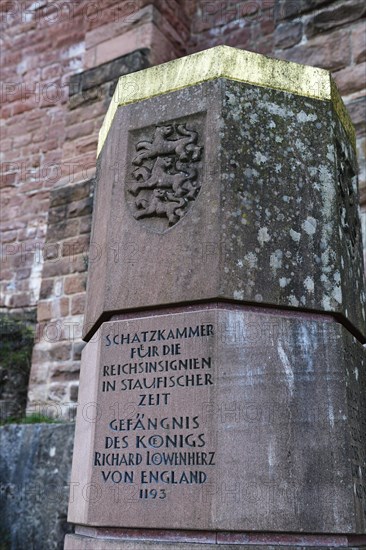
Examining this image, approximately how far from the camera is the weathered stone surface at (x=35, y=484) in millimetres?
4020

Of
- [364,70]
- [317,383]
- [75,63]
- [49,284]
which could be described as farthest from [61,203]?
[317,383]

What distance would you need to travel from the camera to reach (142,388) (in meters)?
2.26

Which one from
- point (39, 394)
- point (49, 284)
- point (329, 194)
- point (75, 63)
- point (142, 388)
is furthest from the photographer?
point (75, 63)

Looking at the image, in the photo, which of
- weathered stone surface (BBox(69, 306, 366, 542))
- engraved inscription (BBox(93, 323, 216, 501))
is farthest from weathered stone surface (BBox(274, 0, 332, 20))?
engraved inscription (BBox(93, 323, 216, 501))

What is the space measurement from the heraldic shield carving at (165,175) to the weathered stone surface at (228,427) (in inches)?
16.5

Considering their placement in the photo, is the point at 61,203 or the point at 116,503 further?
the point at 61,203

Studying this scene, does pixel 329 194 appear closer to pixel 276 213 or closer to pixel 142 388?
pixel 276 213

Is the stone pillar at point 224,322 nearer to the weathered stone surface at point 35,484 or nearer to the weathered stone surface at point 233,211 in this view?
the weathered stone surface at point 233,211

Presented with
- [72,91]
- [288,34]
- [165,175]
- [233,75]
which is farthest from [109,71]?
[165,175]

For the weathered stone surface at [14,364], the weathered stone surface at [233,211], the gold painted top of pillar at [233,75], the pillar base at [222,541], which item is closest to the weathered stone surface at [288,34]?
the gold painted top of pillar at [233,75]

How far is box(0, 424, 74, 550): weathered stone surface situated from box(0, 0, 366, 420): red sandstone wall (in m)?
1.24

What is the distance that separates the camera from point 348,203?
2676 mm

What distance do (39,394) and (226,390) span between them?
4.02 meters

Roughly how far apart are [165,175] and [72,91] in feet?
16.3
